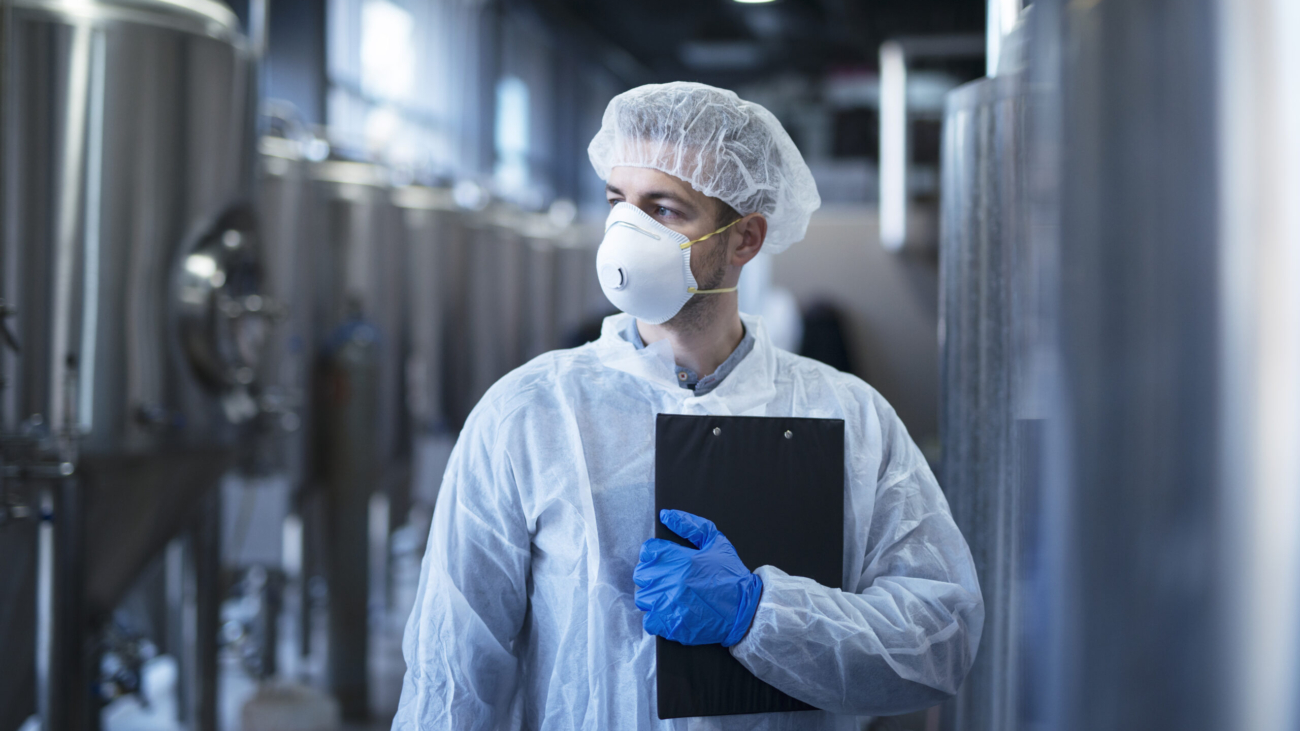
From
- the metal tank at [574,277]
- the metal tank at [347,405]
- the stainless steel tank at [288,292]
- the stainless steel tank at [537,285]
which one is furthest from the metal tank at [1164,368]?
the metal tank at [574,277]

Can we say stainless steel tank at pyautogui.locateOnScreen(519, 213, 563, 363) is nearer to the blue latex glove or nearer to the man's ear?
the man's ear

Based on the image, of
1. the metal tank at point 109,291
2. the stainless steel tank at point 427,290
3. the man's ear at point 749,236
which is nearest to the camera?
the man's ear at point 749,236

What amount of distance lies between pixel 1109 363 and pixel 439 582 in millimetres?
738

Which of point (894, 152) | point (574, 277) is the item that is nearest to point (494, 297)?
point (574, 277)

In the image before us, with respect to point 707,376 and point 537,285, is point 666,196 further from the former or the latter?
point 537,285

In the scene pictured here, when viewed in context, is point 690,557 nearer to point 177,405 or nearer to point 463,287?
point 177,405

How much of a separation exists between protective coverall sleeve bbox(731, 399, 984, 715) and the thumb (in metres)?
0.07

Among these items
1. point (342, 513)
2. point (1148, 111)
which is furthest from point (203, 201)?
point (1148, 111)

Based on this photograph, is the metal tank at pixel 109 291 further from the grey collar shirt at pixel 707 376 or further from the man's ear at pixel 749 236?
the man's ear at pixel 749 236

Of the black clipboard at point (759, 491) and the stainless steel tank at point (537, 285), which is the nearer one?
the black clipboard at point (759, 491)

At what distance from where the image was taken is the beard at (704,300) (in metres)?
1.17

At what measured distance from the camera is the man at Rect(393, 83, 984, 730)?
1038mm

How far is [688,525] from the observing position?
1.06 m

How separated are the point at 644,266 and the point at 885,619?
46 centimetres
